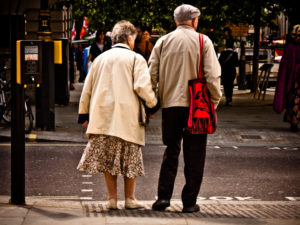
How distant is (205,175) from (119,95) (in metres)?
2.89

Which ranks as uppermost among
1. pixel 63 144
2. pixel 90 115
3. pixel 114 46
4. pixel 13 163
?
pixel 114 46

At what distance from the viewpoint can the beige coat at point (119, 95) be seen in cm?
633

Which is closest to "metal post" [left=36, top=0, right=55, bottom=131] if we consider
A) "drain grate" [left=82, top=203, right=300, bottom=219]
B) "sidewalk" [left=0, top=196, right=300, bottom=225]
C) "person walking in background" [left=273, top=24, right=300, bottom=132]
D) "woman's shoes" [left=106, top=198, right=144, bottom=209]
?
"person walking in background" [left=273, top=24, right=300, bottom=132]

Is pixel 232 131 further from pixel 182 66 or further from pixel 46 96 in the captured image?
pixel 182 66

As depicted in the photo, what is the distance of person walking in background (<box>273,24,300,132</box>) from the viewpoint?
12.5m

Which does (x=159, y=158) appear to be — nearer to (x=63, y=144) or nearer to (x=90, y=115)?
(x=63, y=144)

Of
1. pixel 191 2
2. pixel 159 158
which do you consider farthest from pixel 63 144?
pixel 191 2

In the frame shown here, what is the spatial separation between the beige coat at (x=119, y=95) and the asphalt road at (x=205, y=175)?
139cm

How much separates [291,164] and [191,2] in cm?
818

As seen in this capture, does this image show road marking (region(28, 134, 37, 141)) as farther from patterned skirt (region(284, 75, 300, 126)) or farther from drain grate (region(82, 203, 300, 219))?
drain grate (region(82, 203, 300, 219))

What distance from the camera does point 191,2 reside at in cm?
1738

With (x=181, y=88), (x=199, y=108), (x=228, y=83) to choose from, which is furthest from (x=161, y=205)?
(x=228, y=83)

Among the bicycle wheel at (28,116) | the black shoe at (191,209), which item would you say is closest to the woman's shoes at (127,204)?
the black shoe at (191,209)

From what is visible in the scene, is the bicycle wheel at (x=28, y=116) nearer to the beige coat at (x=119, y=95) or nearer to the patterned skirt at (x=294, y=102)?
the patterned skirt at (x=294, y=102)
